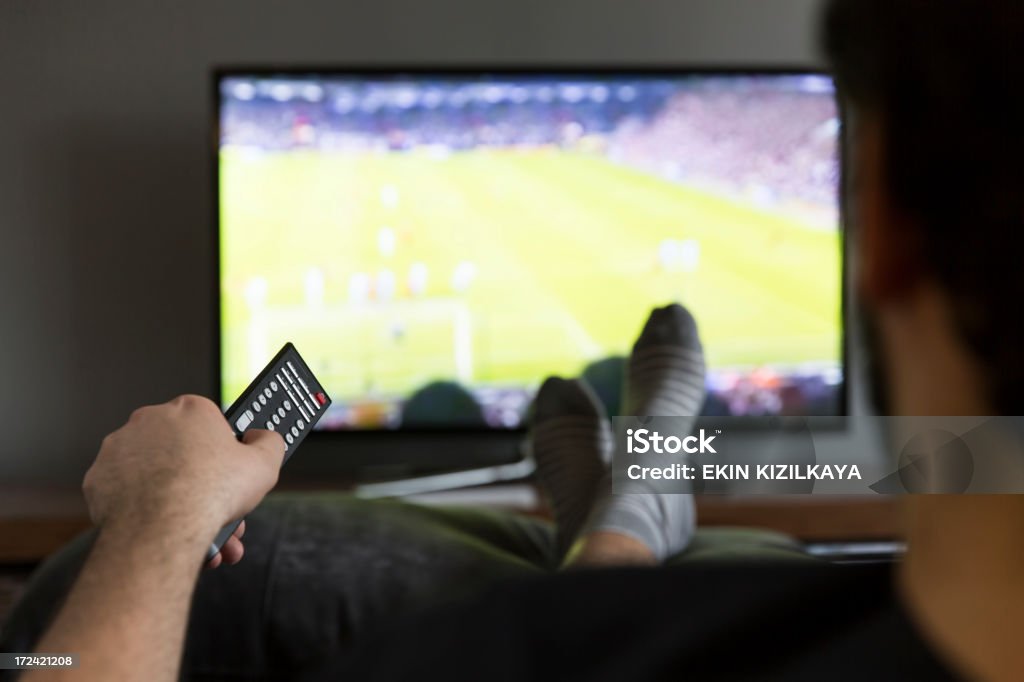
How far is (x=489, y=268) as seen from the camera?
2.20 m

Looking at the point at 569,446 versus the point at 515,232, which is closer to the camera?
the point at 569,446

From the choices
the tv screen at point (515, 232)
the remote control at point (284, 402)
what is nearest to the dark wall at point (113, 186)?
the tv screen at point (515, 232)

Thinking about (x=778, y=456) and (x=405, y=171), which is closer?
(x=405, y=171)

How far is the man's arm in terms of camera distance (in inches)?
23.3

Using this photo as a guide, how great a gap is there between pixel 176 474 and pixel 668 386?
106 centimetres

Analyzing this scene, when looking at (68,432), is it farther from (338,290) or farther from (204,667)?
(204,667)

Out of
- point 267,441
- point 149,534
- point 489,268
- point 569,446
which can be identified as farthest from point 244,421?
point 489,268

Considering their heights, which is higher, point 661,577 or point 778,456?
point 661,577

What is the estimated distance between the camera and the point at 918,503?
0.41 meters

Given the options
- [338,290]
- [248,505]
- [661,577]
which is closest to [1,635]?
[248,505]

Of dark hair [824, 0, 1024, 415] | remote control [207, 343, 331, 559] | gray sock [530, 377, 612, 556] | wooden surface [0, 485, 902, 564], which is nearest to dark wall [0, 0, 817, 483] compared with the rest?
wooden surface [0, 485, 902, 564]

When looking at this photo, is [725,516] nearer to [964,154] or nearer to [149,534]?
[149,534]

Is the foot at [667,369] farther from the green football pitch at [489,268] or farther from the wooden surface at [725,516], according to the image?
the green football pitch at [489,268]

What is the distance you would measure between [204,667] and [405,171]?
1.39m
